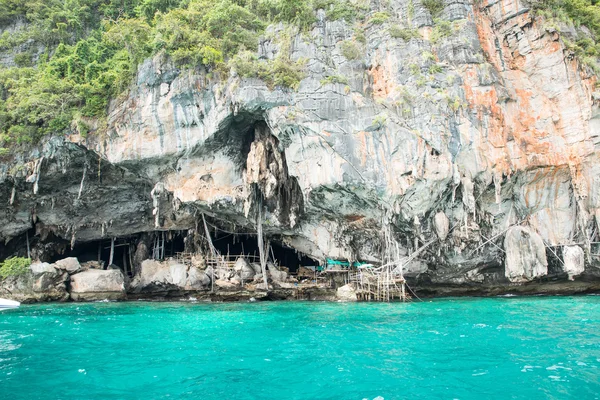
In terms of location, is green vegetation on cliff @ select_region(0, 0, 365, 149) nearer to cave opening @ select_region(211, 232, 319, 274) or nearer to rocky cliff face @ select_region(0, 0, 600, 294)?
rocky cliff face @ select_region(0, 0, 600, 294)

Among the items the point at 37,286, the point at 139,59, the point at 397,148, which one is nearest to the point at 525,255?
the point at 397,148

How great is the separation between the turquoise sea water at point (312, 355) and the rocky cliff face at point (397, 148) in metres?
5.06

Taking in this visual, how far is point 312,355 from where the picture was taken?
889cm

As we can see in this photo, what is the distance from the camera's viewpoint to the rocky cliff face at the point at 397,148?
1791 centimetres

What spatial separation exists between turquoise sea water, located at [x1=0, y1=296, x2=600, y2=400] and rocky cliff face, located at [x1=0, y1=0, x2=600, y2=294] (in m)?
5.06

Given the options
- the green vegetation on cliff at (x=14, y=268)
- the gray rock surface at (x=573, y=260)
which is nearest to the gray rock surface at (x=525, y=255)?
the gray rock surface at (x=573, y=260)

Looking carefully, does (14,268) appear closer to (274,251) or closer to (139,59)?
(139,59)

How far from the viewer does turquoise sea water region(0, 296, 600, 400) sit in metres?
6.75

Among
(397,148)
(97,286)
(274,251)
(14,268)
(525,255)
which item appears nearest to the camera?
(397,148)

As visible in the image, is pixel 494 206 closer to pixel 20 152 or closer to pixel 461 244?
pixel 461 244

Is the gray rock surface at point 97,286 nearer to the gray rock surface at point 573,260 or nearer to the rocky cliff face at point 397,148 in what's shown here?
the rocky cliff face at point 397,148

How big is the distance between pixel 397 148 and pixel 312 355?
1110cm

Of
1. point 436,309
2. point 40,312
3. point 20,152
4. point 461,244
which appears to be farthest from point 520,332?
point 20,152

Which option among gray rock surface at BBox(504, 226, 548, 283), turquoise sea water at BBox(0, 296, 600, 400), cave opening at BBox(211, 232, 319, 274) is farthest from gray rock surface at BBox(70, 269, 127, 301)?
gray rock surface at BBox(504, 226, 548, 283)
